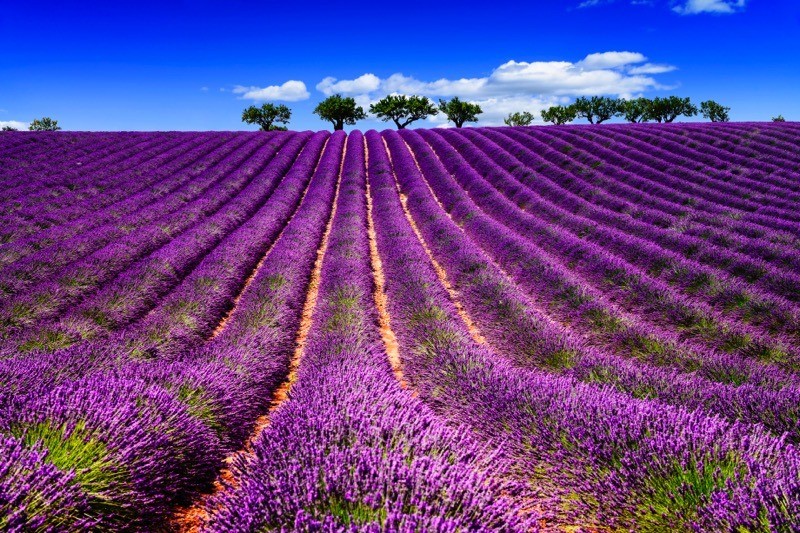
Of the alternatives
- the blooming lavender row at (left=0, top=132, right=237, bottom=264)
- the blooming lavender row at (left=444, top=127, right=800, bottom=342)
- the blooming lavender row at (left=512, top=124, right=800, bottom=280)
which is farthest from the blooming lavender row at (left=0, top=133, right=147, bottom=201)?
the blooming lavender row at (left=512, top=124, right=800, bottom=280)

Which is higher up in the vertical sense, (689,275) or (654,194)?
(654,194)

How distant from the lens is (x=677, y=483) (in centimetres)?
190

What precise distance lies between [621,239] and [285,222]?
345 inches

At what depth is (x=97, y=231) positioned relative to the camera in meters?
8.88

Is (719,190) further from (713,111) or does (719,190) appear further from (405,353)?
(713,111)

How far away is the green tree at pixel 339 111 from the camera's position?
47.4m

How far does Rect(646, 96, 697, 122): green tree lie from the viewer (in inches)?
1823

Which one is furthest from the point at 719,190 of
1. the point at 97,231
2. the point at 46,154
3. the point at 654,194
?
the point at 46,154

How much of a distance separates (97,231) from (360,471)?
31.0 feet

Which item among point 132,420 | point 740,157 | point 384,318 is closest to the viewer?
point 132,420

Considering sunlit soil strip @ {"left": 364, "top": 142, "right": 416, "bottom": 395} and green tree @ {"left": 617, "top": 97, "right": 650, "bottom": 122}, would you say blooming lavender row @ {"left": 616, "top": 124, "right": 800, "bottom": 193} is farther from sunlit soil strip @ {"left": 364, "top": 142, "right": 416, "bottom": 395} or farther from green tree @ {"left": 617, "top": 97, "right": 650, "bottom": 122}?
green tree @ {"left": 617, "top": 97, "right": 650, "bottom": 122}

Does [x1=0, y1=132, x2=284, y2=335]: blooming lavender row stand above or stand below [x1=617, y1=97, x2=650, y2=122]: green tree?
below

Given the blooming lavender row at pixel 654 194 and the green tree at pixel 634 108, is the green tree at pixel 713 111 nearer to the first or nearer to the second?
the green tree at pixel 634 108

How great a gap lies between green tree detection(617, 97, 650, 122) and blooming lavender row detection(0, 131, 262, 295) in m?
48.3
